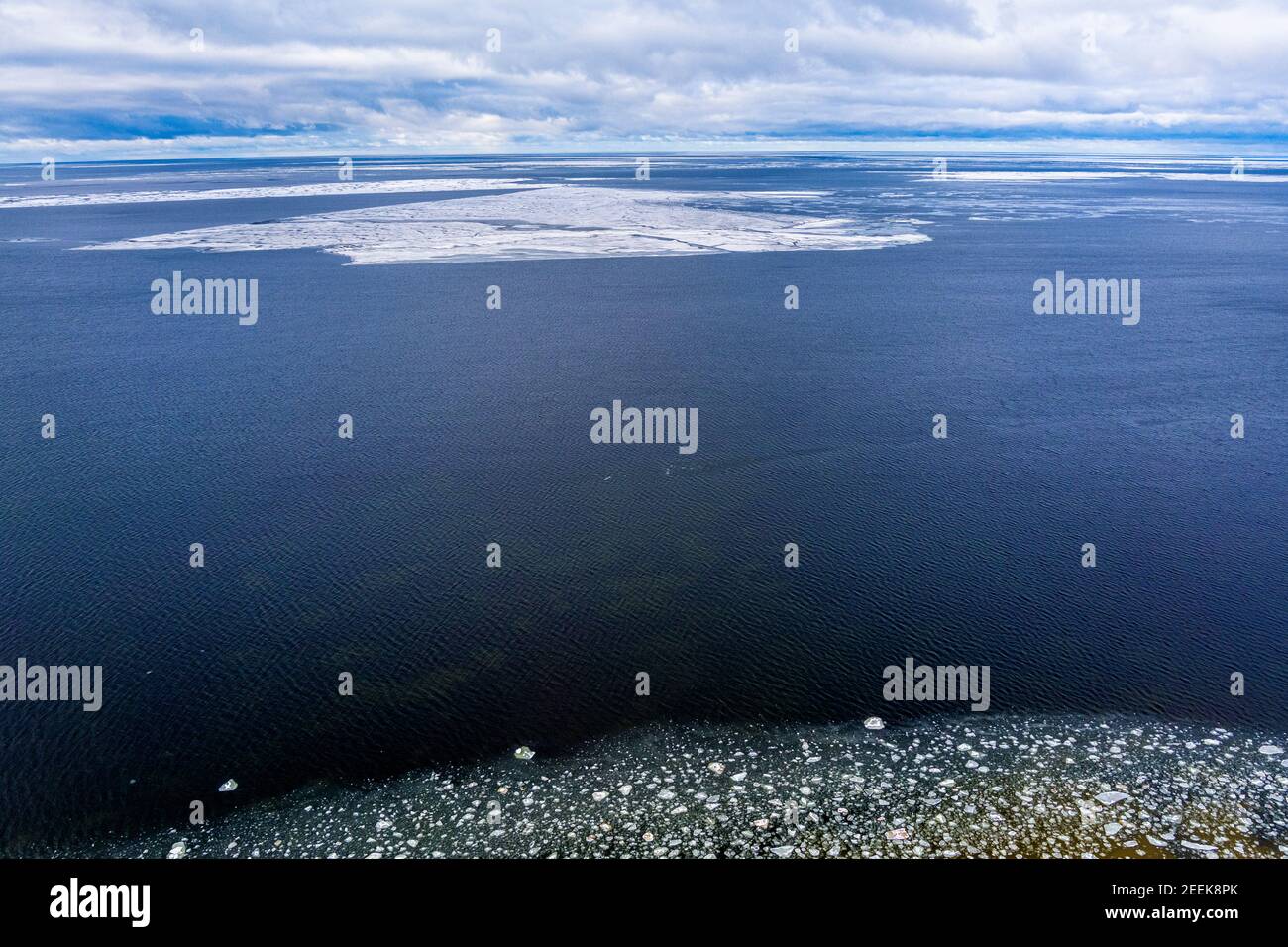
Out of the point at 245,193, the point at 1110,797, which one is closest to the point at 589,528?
the point at 1110,797

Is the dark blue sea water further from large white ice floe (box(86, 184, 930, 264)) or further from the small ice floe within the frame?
large white ice floe (box(86, 184, 930, 264))

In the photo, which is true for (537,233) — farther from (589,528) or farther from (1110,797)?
(1110,797)

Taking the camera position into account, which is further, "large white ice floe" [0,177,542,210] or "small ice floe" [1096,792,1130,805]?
"large white ice floe" [0,177,542,210]

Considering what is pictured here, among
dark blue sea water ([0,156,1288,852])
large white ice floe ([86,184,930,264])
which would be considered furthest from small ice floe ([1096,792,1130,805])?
large white ice floe ([86,184,930,264])

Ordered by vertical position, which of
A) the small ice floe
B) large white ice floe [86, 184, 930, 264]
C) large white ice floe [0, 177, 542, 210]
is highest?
large white ice floe [0, 177, 542, 210]

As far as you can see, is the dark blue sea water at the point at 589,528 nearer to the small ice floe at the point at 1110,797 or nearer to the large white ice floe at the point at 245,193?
the small ice floe at the point at 1110,797

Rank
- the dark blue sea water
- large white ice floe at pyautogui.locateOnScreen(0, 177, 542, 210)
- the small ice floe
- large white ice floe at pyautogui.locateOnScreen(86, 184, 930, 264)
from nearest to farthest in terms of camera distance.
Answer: the small ice floe → the dark blue sea water → large white ice floe at pyautogui.locateOnScreen(86, 184, 930, 264) → large white ice floe at pyautogui.locateOnScreen(0, 177, 542, 210)

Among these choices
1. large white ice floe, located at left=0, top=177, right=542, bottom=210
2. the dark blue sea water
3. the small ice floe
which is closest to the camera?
the small ice floe
